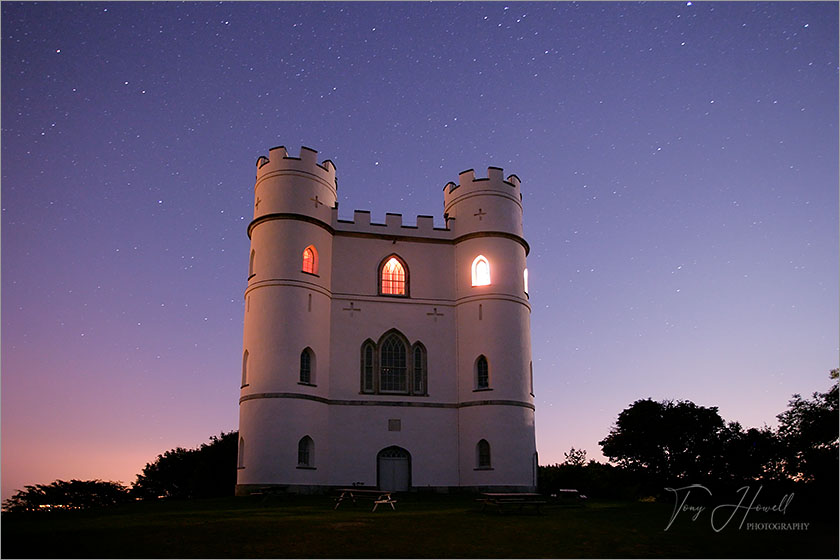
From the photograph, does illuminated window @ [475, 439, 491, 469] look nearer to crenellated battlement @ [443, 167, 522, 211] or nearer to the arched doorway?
the arched doorway

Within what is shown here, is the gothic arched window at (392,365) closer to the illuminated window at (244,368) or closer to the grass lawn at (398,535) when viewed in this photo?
the illuminated window at (244,368)

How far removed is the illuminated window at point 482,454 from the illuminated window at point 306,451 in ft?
24.7

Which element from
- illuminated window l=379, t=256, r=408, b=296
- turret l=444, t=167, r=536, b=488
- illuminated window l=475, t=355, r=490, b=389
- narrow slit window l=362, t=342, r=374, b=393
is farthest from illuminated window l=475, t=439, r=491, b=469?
illuminated window l=379, t=256, r=408, b=296

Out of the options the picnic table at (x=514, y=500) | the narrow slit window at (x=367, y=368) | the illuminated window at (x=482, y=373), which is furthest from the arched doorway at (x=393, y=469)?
the picnic table at (x=514, y=500)

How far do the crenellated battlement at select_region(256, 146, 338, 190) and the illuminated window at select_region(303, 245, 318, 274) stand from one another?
149 inches

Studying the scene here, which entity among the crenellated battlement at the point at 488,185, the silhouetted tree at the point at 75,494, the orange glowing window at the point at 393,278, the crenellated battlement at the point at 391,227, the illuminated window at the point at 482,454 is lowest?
the silhouetted tree at the point at 75,494

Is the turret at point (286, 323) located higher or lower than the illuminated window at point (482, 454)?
higher

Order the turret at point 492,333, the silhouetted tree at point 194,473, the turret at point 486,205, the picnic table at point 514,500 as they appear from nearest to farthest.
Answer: the picnic table at point 514,500 → the turret at point 492,333 → the turret at point 486,205 → the silhouetted tree at point 194,473

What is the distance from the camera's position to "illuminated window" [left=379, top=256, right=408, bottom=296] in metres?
35.5

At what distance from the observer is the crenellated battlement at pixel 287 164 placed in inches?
1358

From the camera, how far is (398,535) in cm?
1584

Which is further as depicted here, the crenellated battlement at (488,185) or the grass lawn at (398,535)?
the crenellated battlement at (488,185)

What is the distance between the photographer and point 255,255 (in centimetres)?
3394

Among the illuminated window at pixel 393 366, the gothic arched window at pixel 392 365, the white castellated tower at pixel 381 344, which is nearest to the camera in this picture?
the white castellated tower at pixel 381 344
